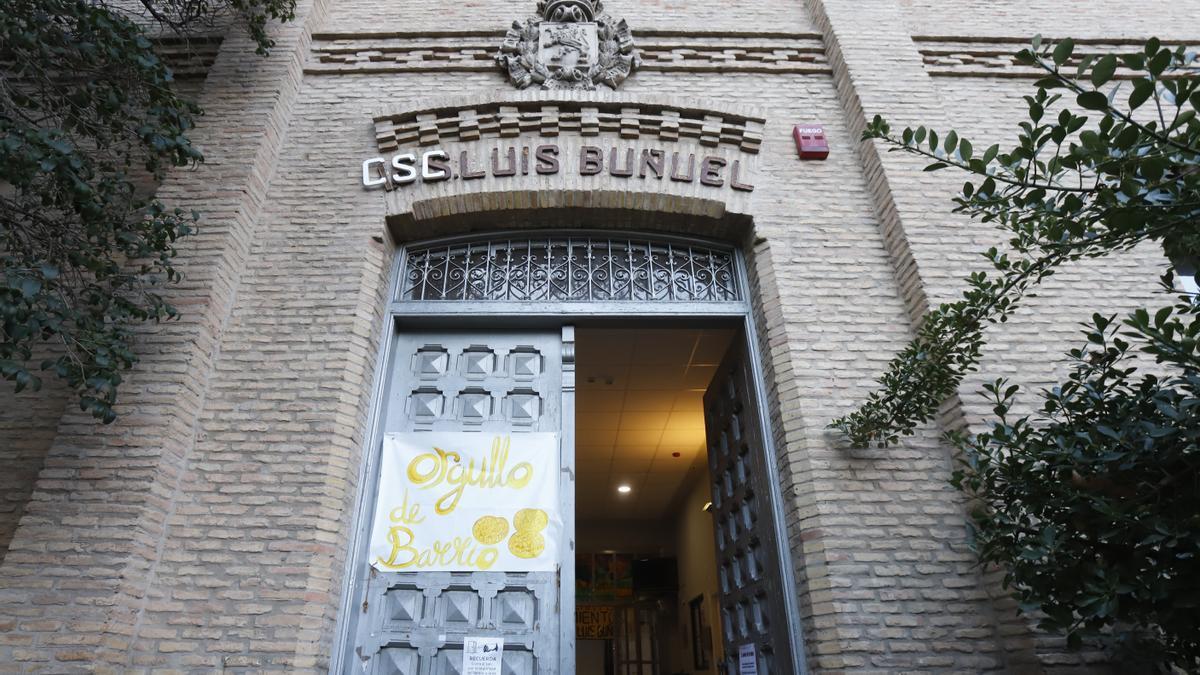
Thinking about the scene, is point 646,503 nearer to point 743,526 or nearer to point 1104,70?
point 743,526

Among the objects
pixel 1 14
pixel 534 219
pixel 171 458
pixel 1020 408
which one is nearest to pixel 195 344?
pixel 171 458

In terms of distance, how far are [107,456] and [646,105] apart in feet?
13.8

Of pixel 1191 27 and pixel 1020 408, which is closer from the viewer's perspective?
pixel 1020 408

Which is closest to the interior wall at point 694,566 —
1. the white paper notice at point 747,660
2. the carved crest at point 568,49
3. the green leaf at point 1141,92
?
the white paper notice at point 747,660

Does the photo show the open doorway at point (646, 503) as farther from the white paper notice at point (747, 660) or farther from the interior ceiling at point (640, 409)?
the white paper notice at point (747, 660)

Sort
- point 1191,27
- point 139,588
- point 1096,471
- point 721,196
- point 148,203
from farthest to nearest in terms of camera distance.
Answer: point 1191,27
point 721,196
point 148,203
point 139,588
point 1096,471

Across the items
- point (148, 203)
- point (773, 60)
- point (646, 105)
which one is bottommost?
point (148, 203)

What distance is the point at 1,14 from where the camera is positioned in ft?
12.2

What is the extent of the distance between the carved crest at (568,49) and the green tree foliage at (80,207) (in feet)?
8.15

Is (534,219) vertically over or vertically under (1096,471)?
over

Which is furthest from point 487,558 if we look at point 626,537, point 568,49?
point 626,537

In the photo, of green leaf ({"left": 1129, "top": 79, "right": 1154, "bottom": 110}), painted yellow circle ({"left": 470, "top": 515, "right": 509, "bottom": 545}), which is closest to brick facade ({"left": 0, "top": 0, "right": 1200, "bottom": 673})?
painted yellow circle ({"left": 470, "top": 515, "right": 509, "bottom": 545})

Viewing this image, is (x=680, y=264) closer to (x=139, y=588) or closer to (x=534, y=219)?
(x=534, y=219)

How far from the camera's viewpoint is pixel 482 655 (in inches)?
158
